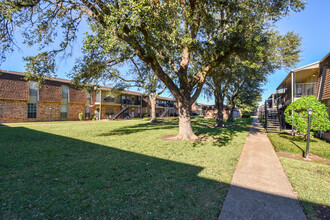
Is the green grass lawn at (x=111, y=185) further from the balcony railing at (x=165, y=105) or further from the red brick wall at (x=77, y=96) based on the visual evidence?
the balcony railing at (x=165, y=105)

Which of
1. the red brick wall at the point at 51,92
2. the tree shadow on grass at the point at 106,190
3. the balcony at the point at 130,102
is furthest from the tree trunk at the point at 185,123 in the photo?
the balcony at the point at 130,102

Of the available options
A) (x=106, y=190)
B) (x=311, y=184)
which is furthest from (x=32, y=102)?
(x=311, y=184)

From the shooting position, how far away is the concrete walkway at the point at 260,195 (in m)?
2.54

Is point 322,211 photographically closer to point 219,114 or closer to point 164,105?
point 219,114

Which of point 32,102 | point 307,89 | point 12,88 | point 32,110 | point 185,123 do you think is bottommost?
point 185,123

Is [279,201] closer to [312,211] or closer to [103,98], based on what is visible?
[312,211]

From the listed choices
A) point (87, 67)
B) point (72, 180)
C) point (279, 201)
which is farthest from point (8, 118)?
point (279, 201)

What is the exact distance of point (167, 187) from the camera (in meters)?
3.35

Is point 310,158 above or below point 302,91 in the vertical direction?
below

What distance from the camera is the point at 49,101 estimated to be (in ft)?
75.0

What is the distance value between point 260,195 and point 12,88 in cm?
2690

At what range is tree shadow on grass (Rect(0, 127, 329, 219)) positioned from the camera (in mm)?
2449

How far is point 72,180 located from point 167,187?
212 centimetres

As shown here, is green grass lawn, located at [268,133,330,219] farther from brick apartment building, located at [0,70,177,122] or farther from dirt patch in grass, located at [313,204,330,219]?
brick apartment building, located at [0,70,177,122]
